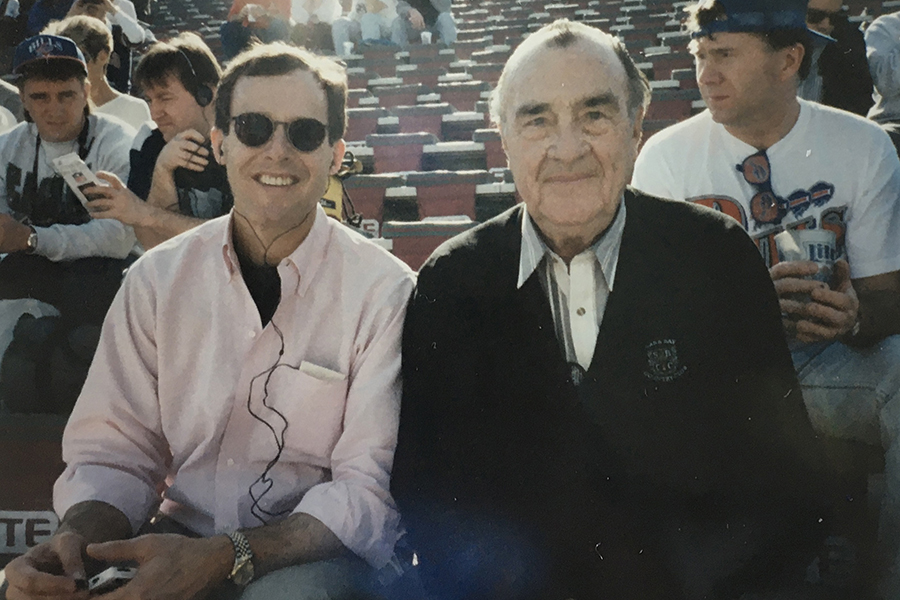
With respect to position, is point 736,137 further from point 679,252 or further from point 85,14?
point 85,14

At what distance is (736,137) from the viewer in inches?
63.5

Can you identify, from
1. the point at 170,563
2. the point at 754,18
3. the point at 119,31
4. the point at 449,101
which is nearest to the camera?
the point at 170,563

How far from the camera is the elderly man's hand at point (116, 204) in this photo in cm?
183

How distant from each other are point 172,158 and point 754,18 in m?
1.47

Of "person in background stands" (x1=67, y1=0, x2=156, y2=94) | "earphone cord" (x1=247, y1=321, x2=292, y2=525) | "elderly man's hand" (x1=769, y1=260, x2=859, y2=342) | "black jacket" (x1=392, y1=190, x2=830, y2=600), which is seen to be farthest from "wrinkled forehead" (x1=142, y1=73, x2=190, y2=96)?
"elderly man's hand" (x1=769, y1=260, x2=859, y2=342)

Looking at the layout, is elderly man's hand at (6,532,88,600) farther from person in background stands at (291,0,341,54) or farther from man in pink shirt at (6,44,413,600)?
person in background stands at (291,0,341,54)

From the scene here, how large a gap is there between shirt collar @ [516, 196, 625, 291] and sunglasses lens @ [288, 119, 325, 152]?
1.33 ft

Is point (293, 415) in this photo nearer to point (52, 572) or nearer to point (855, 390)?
point (52, 572)

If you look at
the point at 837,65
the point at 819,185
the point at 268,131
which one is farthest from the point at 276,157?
the point at 837,65

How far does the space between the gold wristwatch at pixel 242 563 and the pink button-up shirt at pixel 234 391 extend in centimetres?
12

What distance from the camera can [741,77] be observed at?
1.65 metres

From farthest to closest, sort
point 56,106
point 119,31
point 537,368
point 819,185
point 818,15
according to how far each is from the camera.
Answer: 1. point 119,31
2. point 56,106
3. point 818,15
4. point 819,185
5. point 537,368

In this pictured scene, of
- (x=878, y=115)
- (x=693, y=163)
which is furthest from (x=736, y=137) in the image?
(x=878, y=115)

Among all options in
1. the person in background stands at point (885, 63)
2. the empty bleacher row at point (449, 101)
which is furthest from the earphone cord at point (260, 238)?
the person in background stands at point (885, 63)
